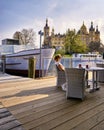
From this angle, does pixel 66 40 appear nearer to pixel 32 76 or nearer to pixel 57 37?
pixel 57 37

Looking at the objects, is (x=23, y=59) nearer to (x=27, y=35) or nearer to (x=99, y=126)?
(x=99, y=126)

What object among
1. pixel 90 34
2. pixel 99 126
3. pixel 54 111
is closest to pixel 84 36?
pixel 90 34

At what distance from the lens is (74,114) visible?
10.7 feet

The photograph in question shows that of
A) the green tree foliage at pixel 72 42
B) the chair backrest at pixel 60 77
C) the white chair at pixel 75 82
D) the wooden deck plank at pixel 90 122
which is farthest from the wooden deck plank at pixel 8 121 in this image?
the green tree foliage at pixel 72 42

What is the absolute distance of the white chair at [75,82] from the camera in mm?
4172

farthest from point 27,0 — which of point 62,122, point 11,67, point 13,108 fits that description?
point 62,122

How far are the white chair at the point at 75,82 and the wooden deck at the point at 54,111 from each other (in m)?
0.16

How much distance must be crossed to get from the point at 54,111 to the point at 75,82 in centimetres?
105

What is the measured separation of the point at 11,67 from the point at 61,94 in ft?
33.1

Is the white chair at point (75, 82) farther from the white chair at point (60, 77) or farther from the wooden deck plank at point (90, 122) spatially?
the white chair at point (60, 77)

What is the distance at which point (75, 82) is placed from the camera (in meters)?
4.25

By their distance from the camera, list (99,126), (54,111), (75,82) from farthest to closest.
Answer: (75,82) < (54,111) < (99,126)

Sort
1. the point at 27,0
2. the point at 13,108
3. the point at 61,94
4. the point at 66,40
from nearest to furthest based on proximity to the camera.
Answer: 1. the point at 13,108
2. the point at 61,94
3. the point at 27,0
4. the point at 66,40

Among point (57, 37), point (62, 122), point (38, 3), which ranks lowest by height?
point (62, 122)
